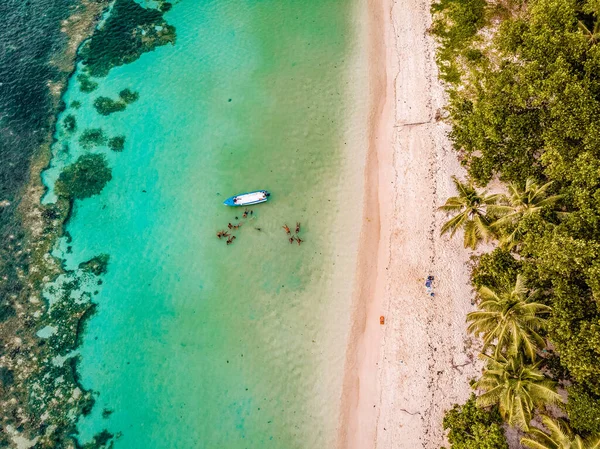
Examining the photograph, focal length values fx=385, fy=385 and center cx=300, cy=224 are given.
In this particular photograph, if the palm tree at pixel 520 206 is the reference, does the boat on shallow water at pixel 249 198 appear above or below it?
below

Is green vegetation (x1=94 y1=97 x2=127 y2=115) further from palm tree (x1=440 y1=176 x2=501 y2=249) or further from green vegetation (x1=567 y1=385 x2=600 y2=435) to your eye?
green vegetation (x1=567 y1=385 x2=600 y2=435)

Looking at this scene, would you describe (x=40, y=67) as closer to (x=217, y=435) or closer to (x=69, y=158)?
(x=69, y=158)

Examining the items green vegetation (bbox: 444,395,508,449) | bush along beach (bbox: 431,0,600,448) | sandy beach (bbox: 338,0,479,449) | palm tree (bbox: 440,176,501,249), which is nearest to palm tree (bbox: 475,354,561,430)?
bush along beach (bbox: 431,0,600,448)

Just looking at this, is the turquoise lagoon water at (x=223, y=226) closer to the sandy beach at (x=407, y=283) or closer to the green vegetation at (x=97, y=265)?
A: the green vegetation at (x=97, y=265)

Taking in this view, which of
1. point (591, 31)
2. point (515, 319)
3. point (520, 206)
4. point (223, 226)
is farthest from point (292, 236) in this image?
point (591, 31)

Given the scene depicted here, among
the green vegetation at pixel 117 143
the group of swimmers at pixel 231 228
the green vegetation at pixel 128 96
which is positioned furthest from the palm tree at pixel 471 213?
the green vegetation at pixel 128 96

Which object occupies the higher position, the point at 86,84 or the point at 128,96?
the point at 86,84

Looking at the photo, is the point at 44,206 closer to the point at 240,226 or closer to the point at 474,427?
the point at 240,226
